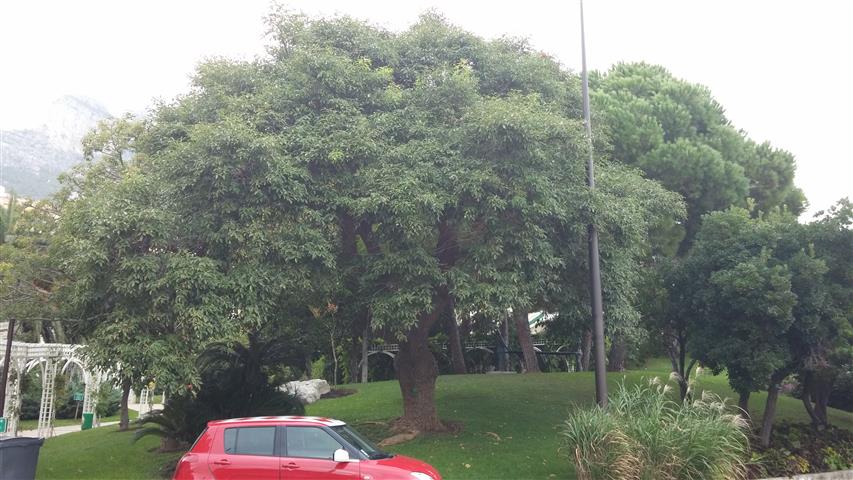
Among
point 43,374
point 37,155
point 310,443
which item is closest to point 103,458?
point 310,443

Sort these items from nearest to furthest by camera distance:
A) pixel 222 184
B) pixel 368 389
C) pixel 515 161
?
pixel 222 184 → pixel 515 161 → pixel 368 389

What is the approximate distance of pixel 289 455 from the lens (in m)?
8.54

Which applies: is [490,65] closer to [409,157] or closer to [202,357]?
[409,157]

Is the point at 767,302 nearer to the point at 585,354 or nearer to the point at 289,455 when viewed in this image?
the point at 289,455

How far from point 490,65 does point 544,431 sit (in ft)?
27.5

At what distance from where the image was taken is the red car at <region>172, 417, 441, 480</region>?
8.22 m

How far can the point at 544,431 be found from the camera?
49.8 ft

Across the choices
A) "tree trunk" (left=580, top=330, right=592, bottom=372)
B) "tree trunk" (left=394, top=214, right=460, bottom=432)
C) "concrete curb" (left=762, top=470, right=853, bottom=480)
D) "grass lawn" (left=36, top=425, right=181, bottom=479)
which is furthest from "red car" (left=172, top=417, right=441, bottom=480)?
"tree trunk" (left=580, top=330, right=592, bottom=372)

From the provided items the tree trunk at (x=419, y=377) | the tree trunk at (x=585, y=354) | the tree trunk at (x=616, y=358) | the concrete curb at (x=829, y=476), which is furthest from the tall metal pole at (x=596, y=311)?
the tree trunk at (x=585, y=354)

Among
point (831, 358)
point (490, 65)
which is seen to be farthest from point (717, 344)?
point (490, 65)

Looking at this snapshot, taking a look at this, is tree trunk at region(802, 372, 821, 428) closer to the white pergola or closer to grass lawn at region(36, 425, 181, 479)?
grass lawn at region(36, 425, 181, 479)

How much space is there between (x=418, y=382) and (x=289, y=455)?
6567mm

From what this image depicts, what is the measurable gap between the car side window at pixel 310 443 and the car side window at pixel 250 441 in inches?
9.3

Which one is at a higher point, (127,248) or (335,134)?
(335,134)
